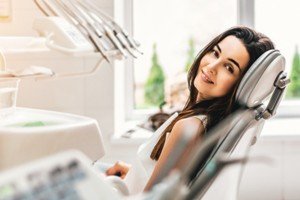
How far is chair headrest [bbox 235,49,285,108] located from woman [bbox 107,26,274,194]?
8 centimetres

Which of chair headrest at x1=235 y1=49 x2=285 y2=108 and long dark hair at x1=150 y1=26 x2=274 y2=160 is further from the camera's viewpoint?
long dark hair at x1=150 y1=26 x2=274 y2=160

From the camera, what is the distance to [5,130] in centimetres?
80

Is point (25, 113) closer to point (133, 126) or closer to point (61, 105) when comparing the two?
point (61, 105)

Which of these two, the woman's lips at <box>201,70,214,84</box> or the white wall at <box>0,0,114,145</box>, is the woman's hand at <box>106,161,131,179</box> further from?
the white wall at <box>0,0,114,145</box>

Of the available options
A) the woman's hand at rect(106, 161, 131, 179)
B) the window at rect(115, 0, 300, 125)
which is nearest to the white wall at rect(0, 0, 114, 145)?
the window at rect(115, 0, 300, 125)

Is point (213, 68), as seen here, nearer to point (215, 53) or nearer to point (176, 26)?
point (215, 53)

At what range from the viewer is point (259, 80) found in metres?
1.02

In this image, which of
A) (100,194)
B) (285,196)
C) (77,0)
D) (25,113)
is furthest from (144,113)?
(100,194)

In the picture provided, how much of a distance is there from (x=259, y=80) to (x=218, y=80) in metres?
0.17

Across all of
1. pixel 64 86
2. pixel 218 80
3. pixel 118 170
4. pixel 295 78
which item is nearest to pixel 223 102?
pixel 218 80

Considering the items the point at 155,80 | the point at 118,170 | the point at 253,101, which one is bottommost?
the point at 118,170

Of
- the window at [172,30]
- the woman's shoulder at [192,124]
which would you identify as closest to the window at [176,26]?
the window at [172,30]

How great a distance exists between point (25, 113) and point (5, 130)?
1.21ft

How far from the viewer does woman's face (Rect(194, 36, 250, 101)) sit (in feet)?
3.84
